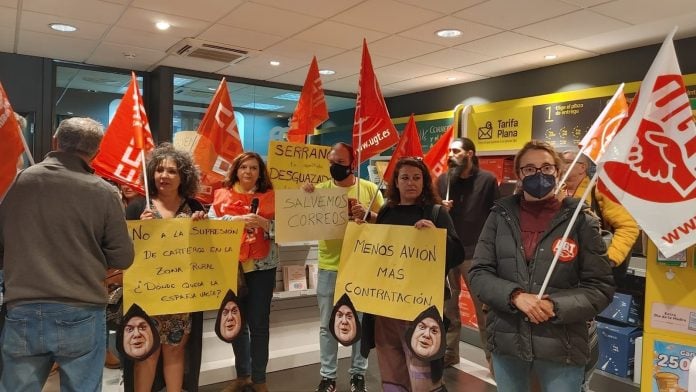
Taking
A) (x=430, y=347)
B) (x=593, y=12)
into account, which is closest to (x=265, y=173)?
(x=430, y=347)

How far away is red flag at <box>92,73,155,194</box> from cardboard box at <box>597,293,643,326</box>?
3.35 meters

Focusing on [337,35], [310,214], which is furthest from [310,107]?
[337,35]

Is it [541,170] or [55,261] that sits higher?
[541,170]

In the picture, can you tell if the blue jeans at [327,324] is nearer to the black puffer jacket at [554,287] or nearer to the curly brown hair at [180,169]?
the curly brown hair at [180,169]

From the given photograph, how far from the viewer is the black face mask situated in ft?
10.3

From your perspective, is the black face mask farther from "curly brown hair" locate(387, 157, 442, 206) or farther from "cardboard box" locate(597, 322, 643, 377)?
"cardboard box" locate(597, 322, 643, 377)

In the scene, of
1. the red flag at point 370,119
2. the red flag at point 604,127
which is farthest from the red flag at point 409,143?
the red flag at point 604,127

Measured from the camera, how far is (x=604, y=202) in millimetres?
2779

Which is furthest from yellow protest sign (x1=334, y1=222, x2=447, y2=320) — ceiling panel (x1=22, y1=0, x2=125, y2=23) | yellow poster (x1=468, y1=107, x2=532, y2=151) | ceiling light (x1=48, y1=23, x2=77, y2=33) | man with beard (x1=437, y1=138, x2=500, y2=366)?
yellow poster (x1=468, y1=107, x2=532, y2=151)

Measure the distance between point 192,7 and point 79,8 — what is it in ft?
2.93

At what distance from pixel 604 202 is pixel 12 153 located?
9.02 ft

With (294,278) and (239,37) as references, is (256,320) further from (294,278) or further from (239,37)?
(239,37)

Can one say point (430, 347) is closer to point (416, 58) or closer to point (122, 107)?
point (122, 107)

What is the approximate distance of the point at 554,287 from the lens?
6.02 ft
